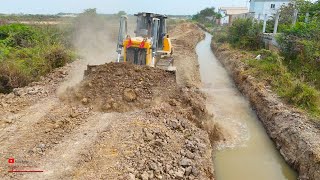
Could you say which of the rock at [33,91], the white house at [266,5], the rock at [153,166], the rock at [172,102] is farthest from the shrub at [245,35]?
the white house at [266,5]

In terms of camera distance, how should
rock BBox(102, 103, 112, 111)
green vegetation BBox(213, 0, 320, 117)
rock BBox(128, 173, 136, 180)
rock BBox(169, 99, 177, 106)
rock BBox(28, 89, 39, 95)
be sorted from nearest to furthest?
rock BBox(128, 173, 136, 180)
rock BBox(102, 103, 112, 111)
rock BBox(169, 99, 177, 106)
rock BBox(28, 89, 39, 95)
green vegetation BBox(213, 0, 320, 117)

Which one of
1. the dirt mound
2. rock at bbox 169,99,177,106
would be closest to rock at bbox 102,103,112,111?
the dirt mound

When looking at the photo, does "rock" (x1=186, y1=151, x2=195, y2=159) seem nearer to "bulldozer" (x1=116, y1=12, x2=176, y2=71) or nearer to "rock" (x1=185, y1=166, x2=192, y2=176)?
"rock" (x1=185, y1=166, x2=192, y2=176)

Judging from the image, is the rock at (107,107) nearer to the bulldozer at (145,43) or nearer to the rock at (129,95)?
the rock at (129,95)

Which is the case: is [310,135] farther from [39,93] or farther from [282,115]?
[39,93]

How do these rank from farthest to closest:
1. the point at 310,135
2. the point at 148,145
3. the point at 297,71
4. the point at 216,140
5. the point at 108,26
A: the point at 108,26
the point at 297,71
the point at 216,140
the point at 310,135
the point at 148,145

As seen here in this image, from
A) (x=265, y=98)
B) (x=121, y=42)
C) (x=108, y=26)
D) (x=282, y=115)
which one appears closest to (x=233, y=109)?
(x=265, y=98)

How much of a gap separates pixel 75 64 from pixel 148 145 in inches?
378

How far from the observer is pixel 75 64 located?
15.6 meters

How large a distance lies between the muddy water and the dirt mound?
2451mm

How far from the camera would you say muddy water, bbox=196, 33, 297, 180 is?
29.3ft

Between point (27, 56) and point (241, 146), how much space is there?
34.7 feet

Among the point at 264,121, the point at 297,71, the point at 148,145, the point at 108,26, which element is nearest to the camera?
the point at 148,145

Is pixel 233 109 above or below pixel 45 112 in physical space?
below
